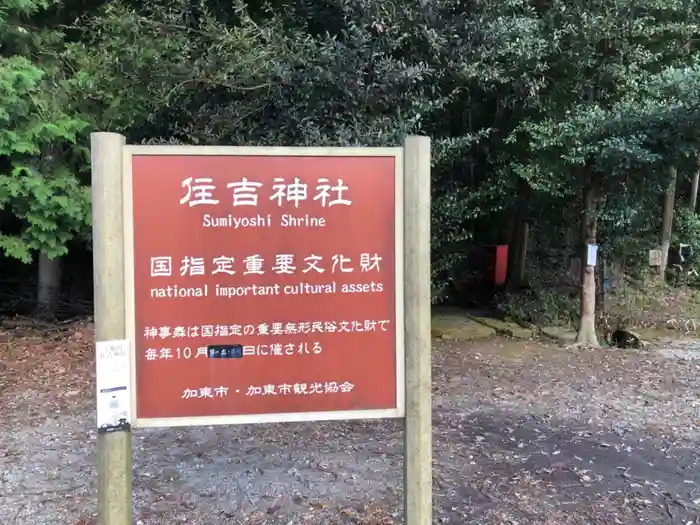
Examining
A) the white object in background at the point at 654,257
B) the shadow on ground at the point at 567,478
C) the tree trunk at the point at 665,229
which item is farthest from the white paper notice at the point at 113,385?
the tree trunk at the point at 665,229

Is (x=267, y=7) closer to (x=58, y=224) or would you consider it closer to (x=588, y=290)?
(x=58, y=224)

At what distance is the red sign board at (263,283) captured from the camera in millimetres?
2607

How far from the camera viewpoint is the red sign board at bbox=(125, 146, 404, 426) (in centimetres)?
261

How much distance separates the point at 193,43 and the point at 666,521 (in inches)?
215

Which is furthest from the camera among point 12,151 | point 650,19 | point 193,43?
point 650,19

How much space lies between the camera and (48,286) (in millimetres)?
9062

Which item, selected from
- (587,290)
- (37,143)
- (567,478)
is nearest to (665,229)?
(587,290)

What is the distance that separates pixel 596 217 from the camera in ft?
28.5

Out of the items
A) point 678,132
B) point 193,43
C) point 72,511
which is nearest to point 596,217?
point 678,132

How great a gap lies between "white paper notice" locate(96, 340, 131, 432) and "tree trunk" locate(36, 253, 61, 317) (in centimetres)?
700

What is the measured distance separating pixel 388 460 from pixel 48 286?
6.33 m

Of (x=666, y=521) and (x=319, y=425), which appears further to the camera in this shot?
(x=319, y=425)

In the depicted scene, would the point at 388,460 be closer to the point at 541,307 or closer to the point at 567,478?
the point at 567,478

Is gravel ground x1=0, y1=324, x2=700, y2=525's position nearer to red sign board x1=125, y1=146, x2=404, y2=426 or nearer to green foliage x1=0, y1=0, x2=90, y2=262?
red sign board x1=125, y1=146, x2=404, y2=426
